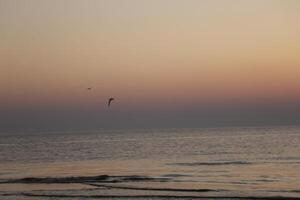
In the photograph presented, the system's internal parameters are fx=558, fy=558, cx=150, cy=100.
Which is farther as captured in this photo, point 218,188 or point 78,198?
point 218,188

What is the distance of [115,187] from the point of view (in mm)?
39312

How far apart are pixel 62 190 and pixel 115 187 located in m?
3.76

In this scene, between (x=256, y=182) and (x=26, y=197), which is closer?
(x=26, y=197)

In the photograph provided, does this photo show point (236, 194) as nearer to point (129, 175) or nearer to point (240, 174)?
point (240, 174)

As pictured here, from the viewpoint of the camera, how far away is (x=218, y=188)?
36.8 meters

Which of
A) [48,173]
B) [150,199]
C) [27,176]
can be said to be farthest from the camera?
[48,173]

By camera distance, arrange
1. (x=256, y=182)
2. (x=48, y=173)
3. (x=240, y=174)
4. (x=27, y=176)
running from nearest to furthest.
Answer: (x=256, y=182), (x=240, y=174), (x=27, y=176), (x=48, y=173)

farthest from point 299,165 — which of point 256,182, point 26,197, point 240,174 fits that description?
point 26,197

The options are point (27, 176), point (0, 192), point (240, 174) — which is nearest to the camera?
point (0, 192)

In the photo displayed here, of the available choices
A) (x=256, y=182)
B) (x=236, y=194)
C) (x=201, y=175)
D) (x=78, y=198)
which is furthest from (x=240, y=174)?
(x=78, y=198)

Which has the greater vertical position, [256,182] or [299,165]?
[299,165]

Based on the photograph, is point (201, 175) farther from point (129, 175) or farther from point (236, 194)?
point (236, 194)

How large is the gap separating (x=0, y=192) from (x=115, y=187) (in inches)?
308

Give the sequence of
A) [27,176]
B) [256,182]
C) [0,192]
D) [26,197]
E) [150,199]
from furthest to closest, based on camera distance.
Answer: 1. [27,176]
2. [256,182]
3. [0,192]
4. [26,197]
5. [150,199]
